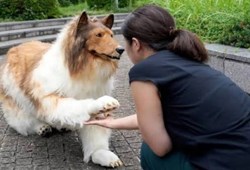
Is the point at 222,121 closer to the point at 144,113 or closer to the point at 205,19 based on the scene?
the point at 144,113

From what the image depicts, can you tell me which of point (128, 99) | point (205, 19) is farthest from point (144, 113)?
point (205, 19)

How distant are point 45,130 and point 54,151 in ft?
1.27

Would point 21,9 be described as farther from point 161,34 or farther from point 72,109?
point 161,34

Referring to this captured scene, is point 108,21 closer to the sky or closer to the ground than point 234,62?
closer to the sky

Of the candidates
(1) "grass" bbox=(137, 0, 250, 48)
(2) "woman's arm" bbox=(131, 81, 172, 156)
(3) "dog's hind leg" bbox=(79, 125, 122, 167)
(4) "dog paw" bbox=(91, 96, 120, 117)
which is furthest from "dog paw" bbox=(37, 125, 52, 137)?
(1) "grass" bbox=(137, 0, 250, 48)

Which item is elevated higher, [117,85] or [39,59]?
[39,59]

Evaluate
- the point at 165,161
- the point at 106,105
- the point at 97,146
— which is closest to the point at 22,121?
the point at 97,146

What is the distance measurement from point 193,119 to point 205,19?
15.1 ft

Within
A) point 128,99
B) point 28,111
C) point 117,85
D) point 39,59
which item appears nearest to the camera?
point 39,59

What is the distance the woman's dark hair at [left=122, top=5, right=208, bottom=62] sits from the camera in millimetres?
2857

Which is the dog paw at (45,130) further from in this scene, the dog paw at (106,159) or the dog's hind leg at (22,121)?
the dog paw at (106,159)

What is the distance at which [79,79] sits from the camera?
425 cm

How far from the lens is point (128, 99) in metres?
6.82

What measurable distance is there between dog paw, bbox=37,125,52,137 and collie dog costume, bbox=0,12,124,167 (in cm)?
40
